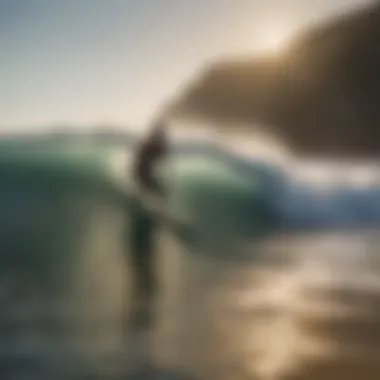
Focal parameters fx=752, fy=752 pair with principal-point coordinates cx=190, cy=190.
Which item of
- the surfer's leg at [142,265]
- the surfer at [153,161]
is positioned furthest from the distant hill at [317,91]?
the surfer's leg at [142,265]

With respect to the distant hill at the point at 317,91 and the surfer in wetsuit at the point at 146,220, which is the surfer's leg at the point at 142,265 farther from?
the distant hill at the point at 317,91

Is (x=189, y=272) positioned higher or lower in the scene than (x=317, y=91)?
lower

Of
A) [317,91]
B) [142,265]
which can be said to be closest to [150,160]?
[142,265]

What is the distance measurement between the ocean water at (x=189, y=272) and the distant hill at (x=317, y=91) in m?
0.06

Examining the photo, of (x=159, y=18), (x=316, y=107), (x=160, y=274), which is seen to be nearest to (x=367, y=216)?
(x=316, y=107)

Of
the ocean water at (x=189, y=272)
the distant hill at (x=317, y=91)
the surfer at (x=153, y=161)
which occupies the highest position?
the distant hill at (x=317, y=91)

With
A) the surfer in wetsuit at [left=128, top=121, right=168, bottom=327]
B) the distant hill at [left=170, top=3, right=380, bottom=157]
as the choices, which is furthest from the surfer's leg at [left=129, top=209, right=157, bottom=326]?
the distant hill at [left=170, top=3, right=380, bottom=157]

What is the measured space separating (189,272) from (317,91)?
0.33 m

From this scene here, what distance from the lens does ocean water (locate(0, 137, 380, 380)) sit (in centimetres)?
103

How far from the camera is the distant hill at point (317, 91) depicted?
110 cm

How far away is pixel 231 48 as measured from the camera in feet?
3.63

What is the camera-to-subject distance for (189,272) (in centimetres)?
108

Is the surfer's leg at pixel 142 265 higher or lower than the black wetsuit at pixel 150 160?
lower

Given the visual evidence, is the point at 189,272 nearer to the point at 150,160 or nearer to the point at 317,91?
the point at 150,160
